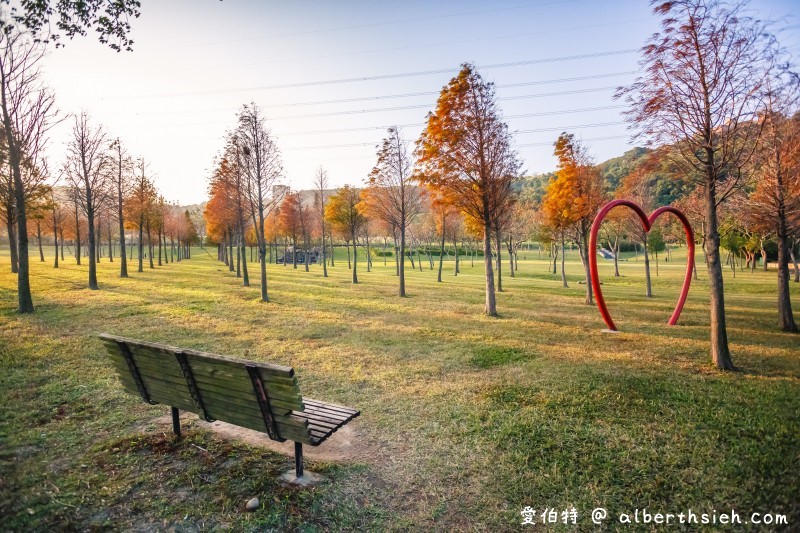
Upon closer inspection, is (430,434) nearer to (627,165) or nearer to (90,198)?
(627,165)

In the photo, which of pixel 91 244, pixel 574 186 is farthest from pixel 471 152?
pixel 91 244

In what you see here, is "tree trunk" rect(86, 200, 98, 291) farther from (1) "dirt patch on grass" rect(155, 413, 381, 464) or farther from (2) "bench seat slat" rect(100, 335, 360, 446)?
(2) "bench seat slat" rect(100, 335, 360, 446)

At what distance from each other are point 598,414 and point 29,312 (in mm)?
19240

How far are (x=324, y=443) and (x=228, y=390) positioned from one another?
6.21 ft

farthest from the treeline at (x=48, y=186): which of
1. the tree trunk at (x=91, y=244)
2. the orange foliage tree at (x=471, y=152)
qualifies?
the orange foliage tree at (x=471, y=152)

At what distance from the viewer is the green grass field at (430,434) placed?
4012mm

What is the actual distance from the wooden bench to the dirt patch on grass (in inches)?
23.0

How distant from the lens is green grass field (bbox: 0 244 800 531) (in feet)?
13.2

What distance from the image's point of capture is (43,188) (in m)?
20.1

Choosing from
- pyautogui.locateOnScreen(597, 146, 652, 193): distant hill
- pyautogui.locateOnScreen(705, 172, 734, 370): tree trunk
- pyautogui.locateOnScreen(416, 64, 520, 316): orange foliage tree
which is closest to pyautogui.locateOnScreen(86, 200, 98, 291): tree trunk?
pyautogui.locateOnScreen(416, 64, 520, 316): orange foliage tree

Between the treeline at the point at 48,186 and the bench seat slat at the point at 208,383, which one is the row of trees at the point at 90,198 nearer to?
the treeline at the point at 48,186

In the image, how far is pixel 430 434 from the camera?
580cm

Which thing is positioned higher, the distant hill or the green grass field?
the distant hill

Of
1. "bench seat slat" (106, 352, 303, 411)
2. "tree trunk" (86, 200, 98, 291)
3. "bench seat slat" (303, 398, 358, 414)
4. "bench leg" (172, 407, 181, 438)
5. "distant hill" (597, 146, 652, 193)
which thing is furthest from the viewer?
"tree trunk" (86, 200, 98, 291)
